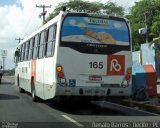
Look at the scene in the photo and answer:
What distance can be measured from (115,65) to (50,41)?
2578 mm

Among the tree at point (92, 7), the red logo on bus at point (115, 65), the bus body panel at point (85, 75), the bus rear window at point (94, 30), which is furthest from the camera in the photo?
the tree at point (92, 7)

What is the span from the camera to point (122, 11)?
62.1m

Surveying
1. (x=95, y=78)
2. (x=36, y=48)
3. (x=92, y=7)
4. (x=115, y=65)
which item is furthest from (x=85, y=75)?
(x=92, y=7)

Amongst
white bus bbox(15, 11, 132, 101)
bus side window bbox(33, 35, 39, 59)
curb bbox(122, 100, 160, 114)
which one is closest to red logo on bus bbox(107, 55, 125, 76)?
white bus bbox(15, 11, 132, 101)

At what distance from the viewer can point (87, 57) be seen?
15.2m

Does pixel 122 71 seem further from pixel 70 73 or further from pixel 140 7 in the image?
pixel 140 7

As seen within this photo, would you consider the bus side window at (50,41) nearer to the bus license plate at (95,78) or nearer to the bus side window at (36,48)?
the bus license plate at (95,78)

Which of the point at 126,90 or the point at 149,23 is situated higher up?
the point at 149,23

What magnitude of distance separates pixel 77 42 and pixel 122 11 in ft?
157

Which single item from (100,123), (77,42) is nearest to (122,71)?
(77,42)

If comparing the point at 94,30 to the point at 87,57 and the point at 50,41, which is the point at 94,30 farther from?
the point at 50,41

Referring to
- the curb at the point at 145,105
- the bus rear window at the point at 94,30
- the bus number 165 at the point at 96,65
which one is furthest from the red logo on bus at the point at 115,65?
the curb at the point at 145,105

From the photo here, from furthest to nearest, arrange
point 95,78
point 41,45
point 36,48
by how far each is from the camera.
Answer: point 36,48
point 41,45
point 95,78

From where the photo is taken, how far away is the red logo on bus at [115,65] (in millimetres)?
15422
